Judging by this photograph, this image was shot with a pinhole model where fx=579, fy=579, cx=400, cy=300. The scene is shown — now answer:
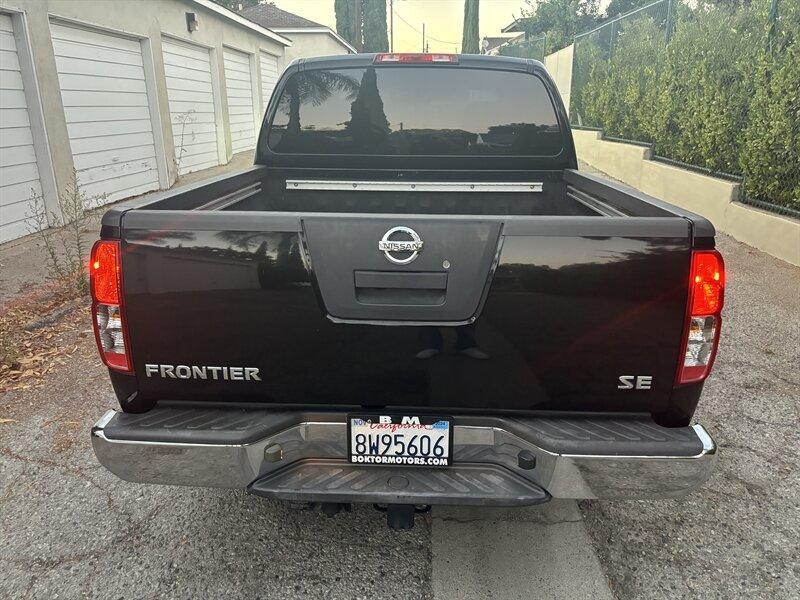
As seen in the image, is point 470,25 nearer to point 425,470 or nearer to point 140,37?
point 140,37

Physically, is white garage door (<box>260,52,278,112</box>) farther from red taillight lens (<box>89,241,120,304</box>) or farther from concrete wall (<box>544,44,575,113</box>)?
red taillight lens (<box>89,241,120,304</box>)

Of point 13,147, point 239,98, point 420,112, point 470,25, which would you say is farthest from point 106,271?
point 470,25

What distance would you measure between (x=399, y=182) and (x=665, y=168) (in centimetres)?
838

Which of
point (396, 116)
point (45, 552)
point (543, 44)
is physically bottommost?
point (45, 552)

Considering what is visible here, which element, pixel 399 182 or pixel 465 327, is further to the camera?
pixel 399 182

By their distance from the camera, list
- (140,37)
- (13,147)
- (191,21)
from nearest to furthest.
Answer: (13,147), (140,37), (191,21)

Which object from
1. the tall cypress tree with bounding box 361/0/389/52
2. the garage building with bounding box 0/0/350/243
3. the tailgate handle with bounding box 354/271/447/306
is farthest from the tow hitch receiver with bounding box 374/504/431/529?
the tall cypress tree with bounding box 361/0/389/52

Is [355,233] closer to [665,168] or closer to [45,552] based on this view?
[45,552]

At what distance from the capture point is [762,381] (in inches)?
165

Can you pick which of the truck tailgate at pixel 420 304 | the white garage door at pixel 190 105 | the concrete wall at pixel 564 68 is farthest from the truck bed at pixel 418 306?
the concrete wall at pixel 564 68

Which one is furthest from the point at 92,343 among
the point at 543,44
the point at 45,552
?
the point at 543,44

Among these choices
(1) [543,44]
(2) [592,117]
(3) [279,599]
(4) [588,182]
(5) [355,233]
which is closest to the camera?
(5) [355,233]

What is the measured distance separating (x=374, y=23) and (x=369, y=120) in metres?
51.1

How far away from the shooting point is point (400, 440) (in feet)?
6.91
